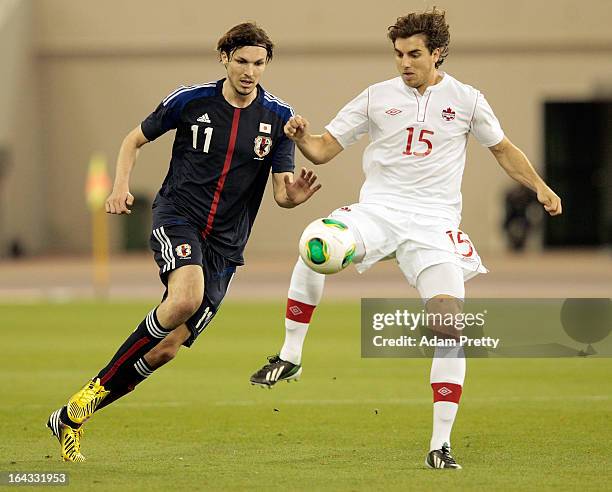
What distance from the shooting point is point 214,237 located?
8.66 m

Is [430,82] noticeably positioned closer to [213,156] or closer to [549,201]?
A: [549,201]

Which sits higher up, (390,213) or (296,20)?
(296,20)

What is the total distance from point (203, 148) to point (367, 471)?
85.6 inches

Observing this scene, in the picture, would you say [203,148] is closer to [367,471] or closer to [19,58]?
[367,471]

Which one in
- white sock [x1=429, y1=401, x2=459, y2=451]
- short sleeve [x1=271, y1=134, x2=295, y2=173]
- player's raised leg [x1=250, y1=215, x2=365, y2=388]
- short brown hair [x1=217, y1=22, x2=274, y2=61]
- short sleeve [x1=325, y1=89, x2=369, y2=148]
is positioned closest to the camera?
white sock [x1=429, y1=401, x2=459, y2=451]

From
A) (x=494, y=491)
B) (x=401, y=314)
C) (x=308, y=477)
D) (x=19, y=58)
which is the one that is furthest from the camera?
(x=19, y=58)

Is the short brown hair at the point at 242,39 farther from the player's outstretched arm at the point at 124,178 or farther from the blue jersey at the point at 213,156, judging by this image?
the player's outstretched arm at the point at 124,178

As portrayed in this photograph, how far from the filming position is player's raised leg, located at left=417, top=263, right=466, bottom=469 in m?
7.87

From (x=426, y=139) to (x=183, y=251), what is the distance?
1.54 m

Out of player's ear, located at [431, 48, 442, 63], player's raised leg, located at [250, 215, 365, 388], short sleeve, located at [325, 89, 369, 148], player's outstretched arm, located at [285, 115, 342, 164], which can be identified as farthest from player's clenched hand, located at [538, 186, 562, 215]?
player's raised leg, located at [250, 215, 365, 388]

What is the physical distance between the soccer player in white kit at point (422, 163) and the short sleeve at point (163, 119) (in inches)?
31.0

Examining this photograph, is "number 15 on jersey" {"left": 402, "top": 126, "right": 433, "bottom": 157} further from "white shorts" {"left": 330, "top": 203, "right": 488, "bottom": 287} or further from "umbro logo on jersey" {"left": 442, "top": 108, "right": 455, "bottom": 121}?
"white shorts" {"left": 330, "top": 203, "right": 488, "bottom": 287}

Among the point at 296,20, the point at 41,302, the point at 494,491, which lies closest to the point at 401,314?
the point at 494,491

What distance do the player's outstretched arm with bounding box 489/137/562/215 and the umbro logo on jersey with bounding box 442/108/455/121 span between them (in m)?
0.38
